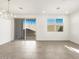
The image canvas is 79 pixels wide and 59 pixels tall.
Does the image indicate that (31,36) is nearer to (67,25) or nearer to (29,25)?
(29,25)

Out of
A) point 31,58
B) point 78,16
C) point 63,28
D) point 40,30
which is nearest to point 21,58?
point 31,58

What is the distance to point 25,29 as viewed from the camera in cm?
1274

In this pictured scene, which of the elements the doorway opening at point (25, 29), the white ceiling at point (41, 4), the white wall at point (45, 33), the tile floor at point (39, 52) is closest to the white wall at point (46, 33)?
the white wall at point (45, 33)

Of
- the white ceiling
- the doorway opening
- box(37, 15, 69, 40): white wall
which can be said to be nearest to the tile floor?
the white ceiling

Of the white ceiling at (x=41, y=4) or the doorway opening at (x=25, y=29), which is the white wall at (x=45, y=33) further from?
the white ceiling at (x=41, y=4)

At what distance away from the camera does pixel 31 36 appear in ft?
42.3

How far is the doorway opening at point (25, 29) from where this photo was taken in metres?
12.7

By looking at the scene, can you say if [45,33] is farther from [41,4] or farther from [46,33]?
[41,4]

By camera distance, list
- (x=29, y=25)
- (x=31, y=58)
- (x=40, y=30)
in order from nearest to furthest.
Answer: (x=31, y=58) → (x=40, y=30) → (x=29, y=25)

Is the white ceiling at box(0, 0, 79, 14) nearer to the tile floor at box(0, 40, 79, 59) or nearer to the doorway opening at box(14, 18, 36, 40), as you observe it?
the tile floor at box(0, 40, 79, 59)

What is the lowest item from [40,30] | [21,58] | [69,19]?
[21,58]

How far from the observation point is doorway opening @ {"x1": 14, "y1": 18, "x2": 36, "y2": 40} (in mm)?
12680

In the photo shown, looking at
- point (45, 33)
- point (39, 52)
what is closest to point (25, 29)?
point (45, 33)

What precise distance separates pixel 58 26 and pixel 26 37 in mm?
3626
